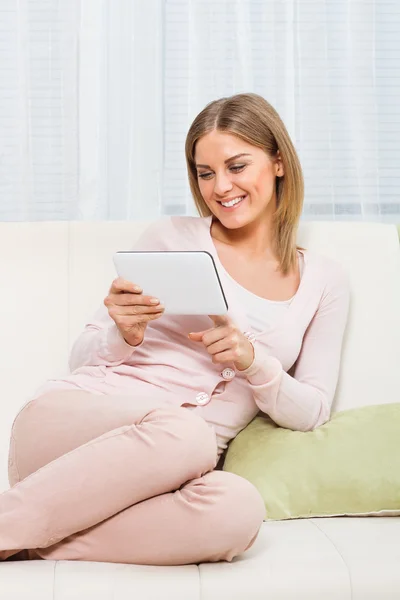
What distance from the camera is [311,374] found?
1.75m

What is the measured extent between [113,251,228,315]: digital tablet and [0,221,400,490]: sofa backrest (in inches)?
13.5

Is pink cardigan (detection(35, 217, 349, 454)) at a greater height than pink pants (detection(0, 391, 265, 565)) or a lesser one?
greater

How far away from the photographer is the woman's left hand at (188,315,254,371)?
60.8 inches

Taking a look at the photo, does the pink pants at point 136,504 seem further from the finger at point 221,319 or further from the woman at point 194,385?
the finger at point 221,319

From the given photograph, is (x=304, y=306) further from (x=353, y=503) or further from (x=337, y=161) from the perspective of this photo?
(x=337, y=161)

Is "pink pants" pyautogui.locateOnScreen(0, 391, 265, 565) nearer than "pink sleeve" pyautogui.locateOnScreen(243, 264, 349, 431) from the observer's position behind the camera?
Yes

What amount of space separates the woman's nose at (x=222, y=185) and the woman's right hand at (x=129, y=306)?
0.30 m

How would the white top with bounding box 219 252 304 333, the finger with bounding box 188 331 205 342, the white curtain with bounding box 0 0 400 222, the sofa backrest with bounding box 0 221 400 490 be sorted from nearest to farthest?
the finger with bounding box 188 331 205 342 < the white top with bounding box 219 252 304 333 < the sofa backrest with bounding box 0 221 400 490 < the white curtain with bounding box 0 0 400 222

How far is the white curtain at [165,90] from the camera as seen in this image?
2.19m

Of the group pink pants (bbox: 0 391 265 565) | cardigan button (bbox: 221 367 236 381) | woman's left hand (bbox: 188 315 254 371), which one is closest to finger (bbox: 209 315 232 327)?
woman's left hand (bbox: 188 315 254 371)

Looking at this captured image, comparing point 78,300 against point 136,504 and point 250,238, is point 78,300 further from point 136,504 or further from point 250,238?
point 136,504

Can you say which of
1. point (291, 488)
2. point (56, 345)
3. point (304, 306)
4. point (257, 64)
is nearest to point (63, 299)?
point (56, 345)

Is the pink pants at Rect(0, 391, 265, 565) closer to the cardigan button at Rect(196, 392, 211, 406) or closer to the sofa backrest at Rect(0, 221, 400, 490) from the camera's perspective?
the cardigan button at Rect(196, 392, 211, 406)

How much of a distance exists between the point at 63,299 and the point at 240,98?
56 centimetres
